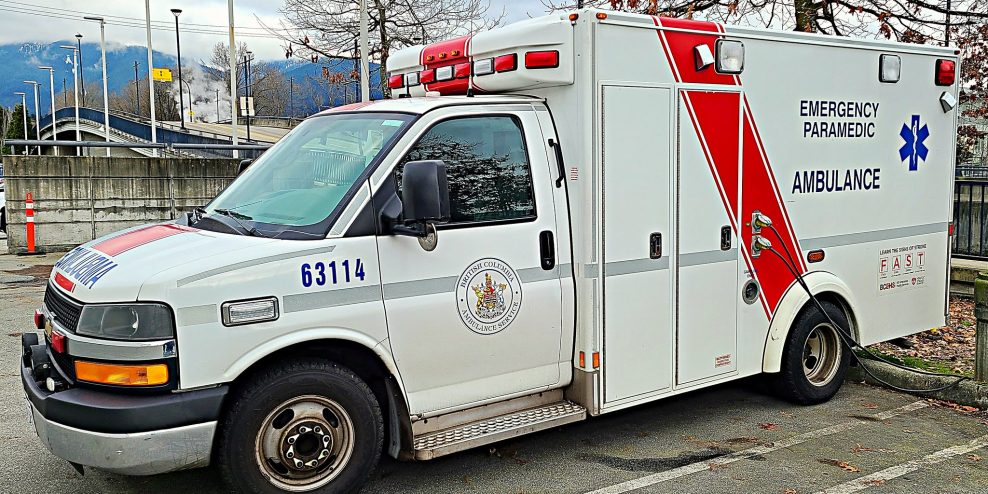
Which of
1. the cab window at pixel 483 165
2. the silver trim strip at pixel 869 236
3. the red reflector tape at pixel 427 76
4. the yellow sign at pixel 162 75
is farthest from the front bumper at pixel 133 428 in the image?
the yellow sign at pixel 162 75

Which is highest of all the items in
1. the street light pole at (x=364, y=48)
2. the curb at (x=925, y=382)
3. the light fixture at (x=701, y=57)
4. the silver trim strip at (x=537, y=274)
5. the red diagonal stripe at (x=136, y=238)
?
the street light pole at (x=364, y=48)

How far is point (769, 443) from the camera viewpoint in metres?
5.54

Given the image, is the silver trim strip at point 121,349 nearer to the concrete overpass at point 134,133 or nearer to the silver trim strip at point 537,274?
the silver trim strip at point 537,274

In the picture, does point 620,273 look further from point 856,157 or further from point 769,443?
point 856,157

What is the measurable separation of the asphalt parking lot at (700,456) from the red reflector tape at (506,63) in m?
2.37

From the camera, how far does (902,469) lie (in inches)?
200

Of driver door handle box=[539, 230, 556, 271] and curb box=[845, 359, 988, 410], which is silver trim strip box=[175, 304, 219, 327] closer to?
driver door handle box=[539, 230, 556, 271]

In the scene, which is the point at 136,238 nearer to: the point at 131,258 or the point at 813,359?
the point at 131,258

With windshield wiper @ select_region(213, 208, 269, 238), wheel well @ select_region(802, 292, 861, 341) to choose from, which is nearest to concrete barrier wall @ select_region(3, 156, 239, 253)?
windshield wiper @ select_region(213, 208, 269, 238)

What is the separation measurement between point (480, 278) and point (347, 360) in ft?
2.77

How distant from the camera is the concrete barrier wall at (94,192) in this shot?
49.8 feet

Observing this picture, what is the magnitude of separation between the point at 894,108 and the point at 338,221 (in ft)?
15.3

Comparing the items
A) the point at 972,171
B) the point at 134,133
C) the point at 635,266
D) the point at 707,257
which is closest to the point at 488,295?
the point at 635,266

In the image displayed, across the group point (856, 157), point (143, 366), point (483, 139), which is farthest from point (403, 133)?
point (856, 157)
